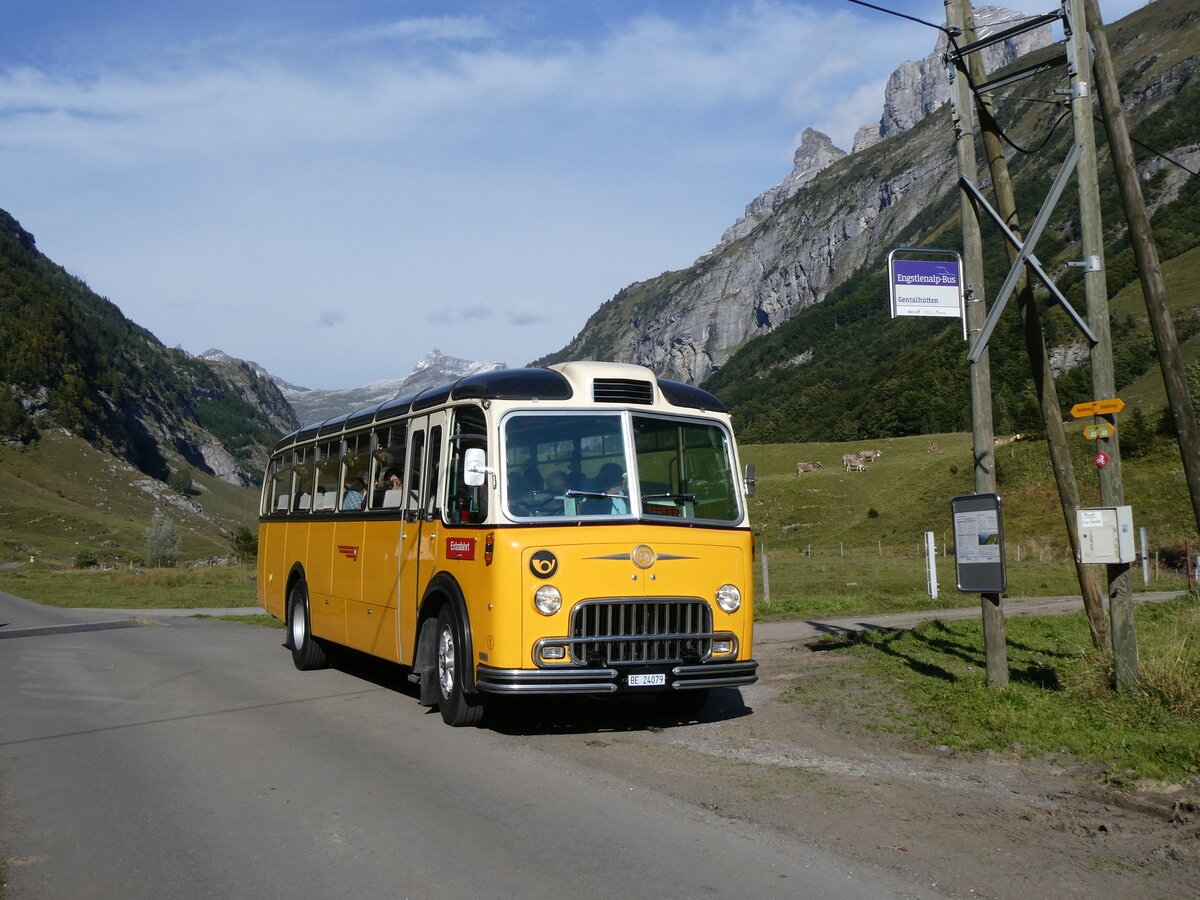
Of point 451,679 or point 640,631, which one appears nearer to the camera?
point 640,631

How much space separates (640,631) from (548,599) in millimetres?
867

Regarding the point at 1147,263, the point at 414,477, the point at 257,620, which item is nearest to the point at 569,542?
the point at 414,477

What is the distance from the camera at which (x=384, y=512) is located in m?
12.1

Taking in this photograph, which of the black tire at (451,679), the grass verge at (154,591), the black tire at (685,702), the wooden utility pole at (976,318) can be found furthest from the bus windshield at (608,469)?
the grass verge at (154,591)

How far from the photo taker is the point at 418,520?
11000 millimetres

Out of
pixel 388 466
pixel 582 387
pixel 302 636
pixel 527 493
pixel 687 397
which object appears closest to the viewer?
pixel 527 493

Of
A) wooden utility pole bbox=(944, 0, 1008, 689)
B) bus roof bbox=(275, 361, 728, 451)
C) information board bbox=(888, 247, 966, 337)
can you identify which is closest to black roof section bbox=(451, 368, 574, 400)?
bus roof bbox=(275, 361, 728, 451)

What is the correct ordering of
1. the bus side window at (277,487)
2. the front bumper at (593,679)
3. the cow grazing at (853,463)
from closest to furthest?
the front bumper at (593,679)
the bus side window at (277,487)
the cow grazing at (853,463)

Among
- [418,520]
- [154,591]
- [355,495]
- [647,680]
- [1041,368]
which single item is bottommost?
[154,591]

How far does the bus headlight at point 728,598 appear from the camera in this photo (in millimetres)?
9765

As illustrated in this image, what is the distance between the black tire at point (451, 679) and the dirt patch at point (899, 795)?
372 mm

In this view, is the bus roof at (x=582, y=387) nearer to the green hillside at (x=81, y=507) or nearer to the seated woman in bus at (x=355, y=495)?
the seated woman in bus at (x=355, y=495)

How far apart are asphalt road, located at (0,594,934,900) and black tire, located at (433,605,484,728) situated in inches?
6.2

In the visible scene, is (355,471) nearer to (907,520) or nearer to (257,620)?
(257,620)
